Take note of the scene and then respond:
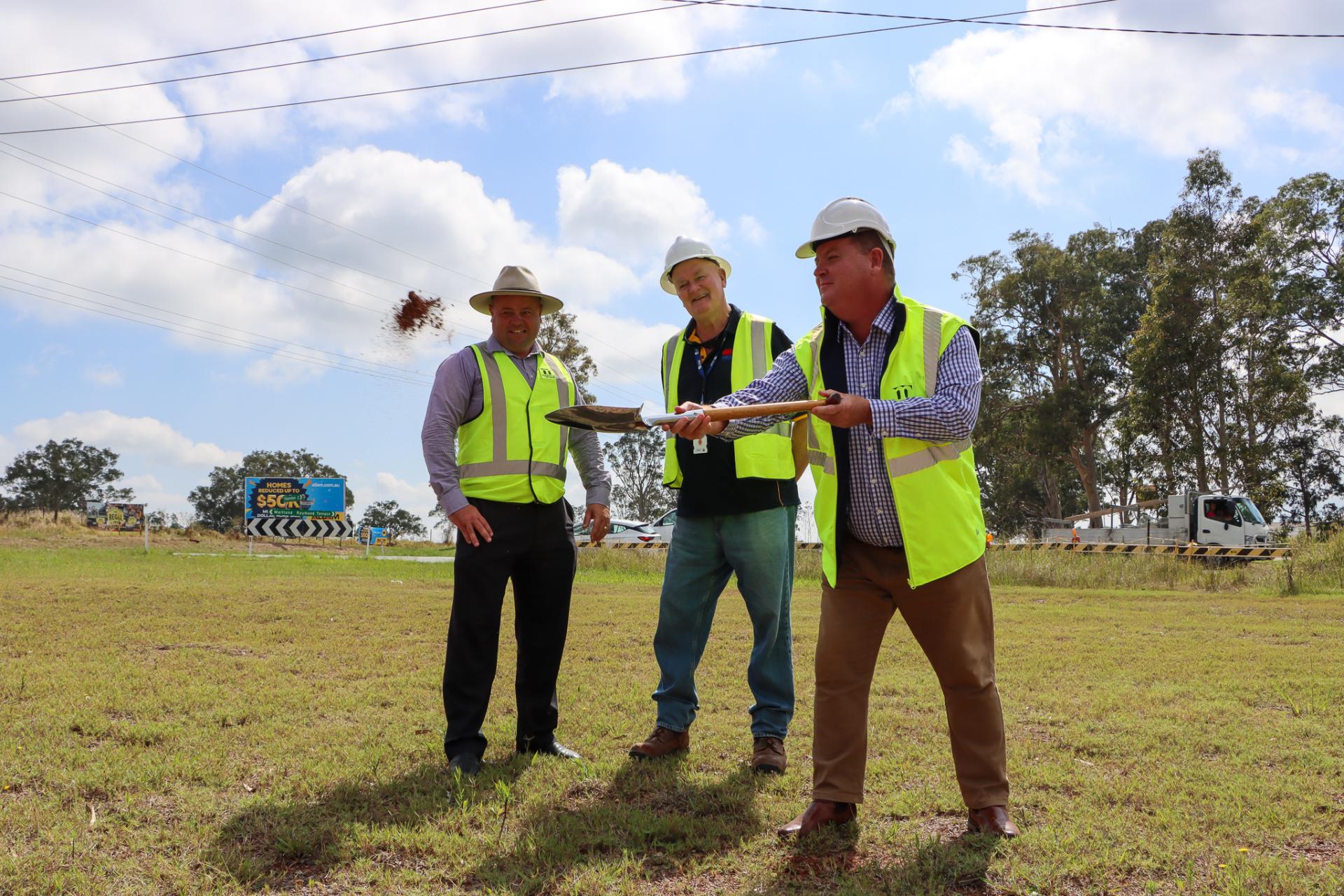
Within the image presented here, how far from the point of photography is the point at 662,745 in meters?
4.63

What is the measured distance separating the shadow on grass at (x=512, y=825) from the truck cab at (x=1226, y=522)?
3090 cm

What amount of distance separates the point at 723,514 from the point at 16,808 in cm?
304

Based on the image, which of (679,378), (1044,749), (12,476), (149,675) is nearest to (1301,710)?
(1044,749)

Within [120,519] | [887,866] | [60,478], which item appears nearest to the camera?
[887,866]

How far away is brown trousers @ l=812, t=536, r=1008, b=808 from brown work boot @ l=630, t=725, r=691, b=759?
3.76ft

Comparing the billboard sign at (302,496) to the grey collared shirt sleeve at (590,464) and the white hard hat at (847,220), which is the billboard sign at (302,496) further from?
the white hard hat at (847,220)

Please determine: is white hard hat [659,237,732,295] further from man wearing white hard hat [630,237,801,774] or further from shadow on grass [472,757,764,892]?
shadow on grass [472,757,764,892]

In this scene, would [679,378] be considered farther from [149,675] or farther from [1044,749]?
[149,675]

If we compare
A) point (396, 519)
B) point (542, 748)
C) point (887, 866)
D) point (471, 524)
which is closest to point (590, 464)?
point (471, 524)

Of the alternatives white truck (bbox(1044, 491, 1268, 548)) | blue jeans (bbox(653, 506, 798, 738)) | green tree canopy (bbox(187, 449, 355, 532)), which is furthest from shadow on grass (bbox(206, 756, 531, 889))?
green tree canopy (bbox(187, 449, 355, 532))

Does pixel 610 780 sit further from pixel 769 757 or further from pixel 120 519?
pixel 120 519

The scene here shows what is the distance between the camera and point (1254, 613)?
1305 centimetres

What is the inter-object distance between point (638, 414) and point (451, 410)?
114cm

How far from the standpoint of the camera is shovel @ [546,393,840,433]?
3455 millimetres
